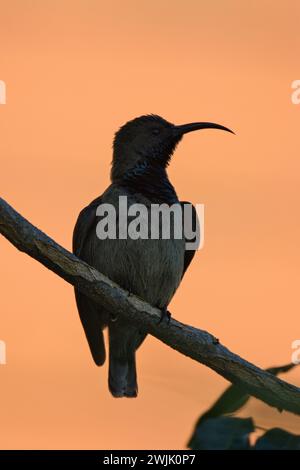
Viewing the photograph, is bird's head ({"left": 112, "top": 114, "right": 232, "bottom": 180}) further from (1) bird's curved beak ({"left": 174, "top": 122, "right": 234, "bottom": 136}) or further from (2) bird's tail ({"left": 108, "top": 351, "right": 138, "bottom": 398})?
(2) bird's tail ({"left": 108, "top": 351, "right": 138, "bottom": 398})

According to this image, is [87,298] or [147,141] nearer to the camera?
[87,298]

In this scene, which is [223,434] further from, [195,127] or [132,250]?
[195,127]

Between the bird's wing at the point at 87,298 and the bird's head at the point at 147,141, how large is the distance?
0.41 meters

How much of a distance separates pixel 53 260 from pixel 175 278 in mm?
1698

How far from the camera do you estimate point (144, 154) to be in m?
5.96

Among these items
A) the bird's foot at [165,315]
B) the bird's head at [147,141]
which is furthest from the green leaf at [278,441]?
the bird's head at [147,141]

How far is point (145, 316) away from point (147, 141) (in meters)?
1.92

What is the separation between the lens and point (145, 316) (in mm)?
4531

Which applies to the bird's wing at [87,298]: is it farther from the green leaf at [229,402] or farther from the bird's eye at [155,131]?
the green leaf at [229,402]

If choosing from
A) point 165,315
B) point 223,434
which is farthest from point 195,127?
point 223,434

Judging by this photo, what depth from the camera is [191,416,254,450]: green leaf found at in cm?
266

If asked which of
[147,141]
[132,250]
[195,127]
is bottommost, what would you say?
[132,250]

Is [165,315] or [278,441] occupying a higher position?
[165,315]
